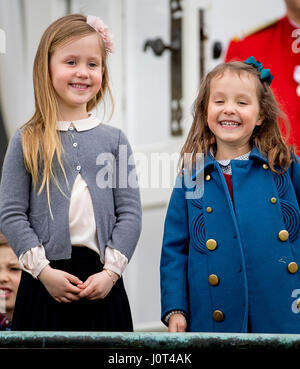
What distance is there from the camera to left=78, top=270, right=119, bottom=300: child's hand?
159 cm

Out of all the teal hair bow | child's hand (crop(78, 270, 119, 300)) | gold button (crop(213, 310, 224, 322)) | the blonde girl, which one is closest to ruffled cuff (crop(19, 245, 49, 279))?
the blonde girl

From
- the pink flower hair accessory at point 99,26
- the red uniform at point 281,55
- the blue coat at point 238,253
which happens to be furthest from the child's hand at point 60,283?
the red uniform at point 281,55


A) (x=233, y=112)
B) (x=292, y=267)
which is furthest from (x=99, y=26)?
(x=292, y=267)

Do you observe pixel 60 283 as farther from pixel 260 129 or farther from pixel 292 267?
pixel 260 129

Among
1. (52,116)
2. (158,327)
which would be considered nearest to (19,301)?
(52,116)

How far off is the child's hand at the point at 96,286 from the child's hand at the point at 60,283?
17 millimetres

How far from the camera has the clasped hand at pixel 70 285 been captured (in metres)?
1.58

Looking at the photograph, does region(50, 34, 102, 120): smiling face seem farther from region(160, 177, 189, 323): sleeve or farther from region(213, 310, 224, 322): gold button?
region(213, 310, 224, 322): gold button

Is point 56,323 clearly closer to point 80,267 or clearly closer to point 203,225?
point 80,267

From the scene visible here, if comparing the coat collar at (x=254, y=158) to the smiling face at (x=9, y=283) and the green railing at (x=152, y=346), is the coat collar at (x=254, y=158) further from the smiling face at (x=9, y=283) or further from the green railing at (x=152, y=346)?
the smiling face at (x=9, y=283)

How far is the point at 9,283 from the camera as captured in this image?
2018 millimetres

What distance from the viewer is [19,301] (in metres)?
1.65

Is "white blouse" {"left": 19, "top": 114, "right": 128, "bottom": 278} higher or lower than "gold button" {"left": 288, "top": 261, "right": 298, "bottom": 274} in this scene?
higher

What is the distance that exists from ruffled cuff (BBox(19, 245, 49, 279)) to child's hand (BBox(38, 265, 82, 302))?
1cm
